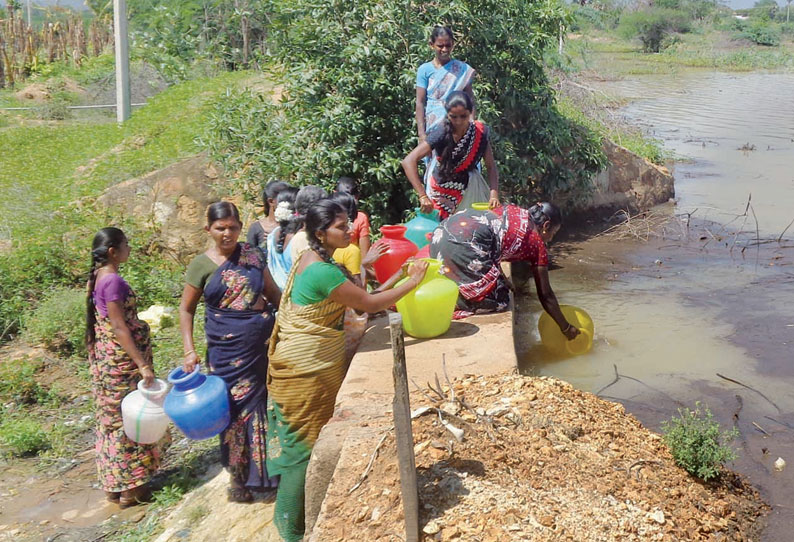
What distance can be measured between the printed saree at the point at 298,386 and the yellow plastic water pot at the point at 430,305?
70 centimetres

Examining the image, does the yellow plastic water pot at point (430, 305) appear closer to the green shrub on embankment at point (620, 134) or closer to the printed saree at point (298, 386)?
the printed saree at point (298, 386)

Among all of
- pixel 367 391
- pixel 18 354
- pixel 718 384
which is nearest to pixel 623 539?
pixel 367 391

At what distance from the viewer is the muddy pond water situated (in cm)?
474

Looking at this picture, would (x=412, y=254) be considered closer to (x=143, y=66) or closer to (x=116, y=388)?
(x=116, y=388)

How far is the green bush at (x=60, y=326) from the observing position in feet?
21.6

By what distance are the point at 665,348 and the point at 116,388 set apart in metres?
3.97

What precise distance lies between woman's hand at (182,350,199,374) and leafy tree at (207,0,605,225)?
139 inches

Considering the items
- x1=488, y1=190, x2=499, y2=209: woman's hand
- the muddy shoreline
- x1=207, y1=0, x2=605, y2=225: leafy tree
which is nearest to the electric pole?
x1=207, y1=0, x2=605, y2=225: leafy tree

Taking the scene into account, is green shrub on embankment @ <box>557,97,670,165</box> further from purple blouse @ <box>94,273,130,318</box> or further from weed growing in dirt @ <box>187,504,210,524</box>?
weed growing in dirt @ <box>187,504,210,524</box>

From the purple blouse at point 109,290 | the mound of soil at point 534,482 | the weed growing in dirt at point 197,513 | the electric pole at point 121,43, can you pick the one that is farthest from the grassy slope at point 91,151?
the mound of soil at point 534,482

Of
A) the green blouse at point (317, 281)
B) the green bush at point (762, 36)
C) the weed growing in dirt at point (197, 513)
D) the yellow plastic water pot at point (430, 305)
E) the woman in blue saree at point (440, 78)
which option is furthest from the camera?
the green bush at point (762, 36)

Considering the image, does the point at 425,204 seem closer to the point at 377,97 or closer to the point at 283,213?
the point at 283,213

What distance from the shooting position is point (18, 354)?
21.8ft

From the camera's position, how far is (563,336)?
5246 mm
